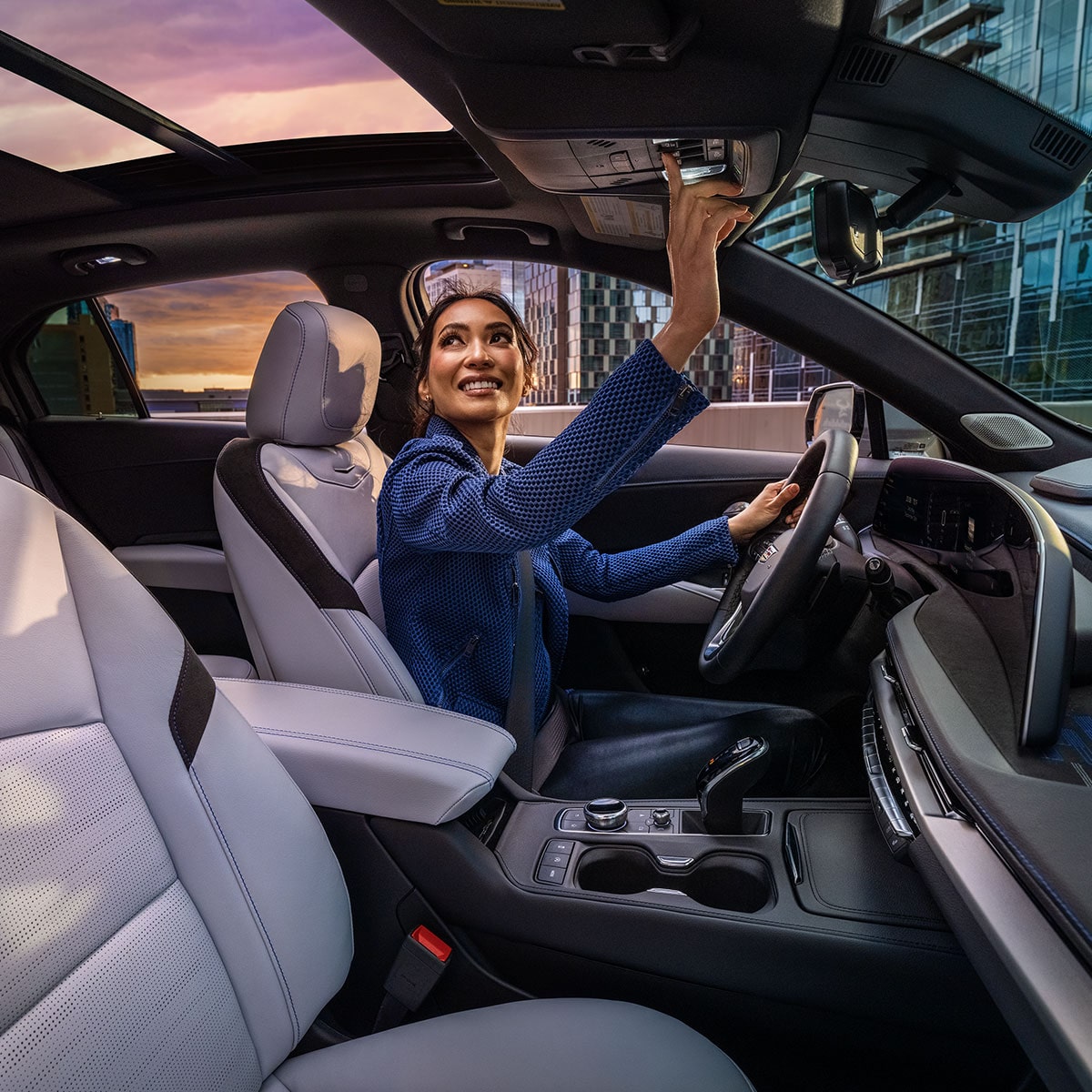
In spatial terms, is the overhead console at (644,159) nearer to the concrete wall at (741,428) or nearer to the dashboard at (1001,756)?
the dashboard at (1001,756)

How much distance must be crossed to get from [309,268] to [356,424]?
2.78 feet

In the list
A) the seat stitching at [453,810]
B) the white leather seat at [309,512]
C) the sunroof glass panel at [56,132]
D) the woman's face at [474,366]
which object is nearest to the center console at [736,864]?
→ the seat stitching at [453,810]

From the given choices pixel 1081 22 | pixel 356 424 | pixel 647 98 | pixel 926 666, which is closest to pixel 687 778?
pixel 926 666

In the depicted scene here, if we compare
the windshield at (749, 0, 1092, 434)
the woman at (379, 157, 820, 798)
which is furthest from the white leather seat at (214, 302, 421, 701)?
the windshield at (749, 0, 1092, 434)

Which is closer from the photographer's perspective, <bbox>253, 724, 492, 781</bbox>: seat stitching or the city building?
<bbox>253, 724, 492, 781</bbox>: seat stitching

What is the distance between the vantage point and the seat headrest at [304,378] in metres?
1.58

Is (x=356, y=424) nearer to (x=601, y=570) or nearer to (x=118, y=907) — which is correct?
(x=601, y=570)

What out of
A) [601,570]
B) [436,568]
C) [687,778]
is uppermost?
[436,568]

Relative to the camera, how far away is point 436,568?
1469mm

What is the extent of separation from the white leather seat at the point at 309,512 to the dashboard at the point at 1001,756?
795 mm

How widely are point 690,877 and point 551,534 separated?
1.71 ft

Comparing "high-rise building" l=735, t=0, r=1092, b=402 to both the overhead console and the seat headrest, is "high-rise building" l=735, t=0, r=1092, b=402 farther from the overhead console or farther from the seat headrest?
the seat headrest

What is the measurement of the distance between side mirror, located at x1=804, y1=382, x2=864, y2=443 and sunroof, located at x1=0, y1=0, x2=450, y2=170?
3.41 feet

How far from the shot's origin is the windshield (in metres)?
1.25
